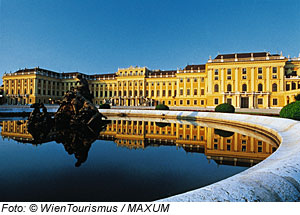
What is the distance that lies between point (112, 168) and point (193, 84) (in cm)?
5112

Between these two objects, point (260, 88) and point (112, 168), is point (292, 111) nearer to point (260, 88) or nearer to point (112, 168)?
point (112, 168)

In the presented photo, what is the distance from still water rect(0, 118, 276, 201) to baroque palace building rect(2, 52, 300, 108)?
3876 centimetres

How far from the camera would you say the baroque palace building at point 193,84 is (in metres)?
41.9

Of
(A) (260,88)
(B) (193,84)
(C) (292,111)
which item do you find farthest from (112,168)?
(B) (193,84)

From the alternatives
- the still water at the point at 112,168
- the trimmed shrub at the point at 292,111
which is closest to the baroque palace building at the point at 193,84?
the trimmed shrub at the point at 292,111

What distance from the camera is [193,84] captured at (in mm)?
53188

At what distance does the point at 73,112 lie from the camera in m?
12.2

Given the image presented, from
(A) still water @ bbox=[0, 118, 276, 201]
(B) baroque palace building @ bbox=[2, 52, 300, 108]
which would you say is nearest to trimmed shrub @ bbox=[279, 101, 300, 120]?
(A) still water @ bbox=[0, 118, 276, 201]

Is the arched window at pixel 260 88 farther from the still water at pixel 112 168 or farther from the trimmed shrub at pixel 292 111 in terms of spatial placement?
the still water at pixel 112 168

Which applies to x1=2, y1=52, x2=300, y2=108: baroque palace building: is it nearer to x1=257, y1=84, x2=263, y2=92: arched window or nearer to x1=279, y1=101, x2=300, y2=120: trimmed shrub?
x1=257, y1=84, x2=263, y2=92: arched window

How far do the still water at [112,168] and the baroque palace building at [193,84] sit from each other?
38.8 metres

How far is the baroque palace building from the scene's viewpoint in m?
41.9

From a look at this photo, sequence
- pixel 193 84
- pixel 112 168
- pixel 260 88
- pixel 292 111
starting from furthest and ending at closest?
pixel 193 84 < pixel 260 88 < pixel 292 111 < pixel 112 168

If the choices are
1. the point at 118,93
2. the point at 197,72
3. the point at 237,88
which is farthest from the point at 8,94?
the point at 237,88
